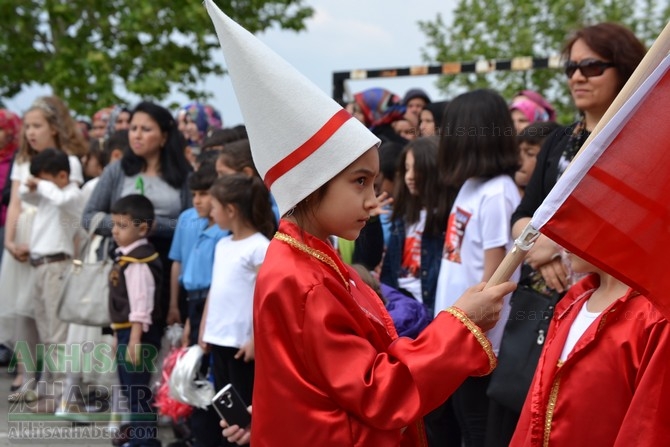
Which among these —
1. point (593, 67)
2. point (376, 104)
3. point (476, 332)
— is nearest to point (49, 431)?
point (376, 104)

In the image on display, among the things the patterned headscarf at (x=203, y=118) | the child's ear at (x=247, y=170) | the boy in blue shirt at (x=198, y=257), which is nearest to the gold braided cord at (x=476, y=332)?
the boy in blue shirt at (x=198, y=257)

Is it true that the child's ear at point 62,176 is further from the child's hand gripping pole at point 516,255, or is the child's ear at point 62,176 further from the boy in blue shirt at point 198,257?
the child's hand gripping pole at point 516,255

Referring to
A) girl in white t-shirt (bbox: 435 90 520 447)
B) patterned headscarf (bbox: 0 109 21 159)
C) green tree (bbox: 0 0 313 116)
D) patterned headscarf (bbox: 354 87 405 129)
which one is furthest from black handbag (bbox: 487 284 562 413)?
green tree (bbox: 0 0 313 116)

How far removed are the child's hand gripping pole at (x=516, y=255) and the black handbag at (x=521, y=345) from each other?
Result: 4.41ft

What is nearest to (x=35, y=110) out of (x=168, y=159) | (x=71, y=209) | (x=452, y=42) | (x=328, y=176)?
(x=71, y=209)

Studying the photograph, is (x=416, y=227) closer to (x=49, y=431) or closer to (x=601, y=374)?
(x=601, y=374)

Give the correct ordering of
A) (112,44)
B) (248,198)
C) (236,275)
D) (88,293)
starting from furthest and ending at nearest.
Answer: (112,44) → (88,293) → (248,198) → (236,275)

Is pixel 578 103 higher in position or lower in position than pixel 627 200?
higher

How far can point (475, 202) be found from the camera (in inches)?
200

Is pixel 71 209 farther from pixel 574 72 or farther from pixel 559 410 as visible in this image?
pixel 559 410

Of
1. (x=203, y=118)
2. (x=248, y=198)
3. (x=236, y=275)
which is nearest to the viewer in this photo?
(x=236, y=275)

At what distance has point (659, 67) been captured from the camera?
297 cm

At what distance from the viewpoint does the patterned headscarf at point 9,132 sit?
364 inches

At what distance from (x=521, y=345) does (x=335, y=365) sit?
164 cm
